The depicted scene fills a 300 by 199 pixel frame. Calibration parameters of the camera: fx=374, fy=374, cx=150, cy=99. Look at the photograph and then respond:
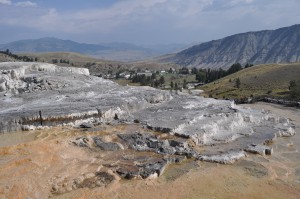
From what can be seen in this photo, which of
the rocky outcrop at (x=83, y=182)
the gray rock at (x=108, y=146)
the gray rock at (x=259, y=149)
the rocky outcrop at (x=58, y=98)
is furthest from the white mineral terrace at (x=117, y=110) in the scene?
the rocky outcrop at (x=83, y=182)

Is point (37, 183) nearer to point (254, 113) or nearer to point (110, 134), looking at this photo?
point (110, 134)

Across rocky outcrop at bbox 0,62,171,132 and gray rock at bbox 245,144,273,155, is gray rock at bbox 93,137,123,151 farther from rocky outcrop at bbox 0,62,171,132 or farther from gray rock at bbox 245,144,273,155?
gray rock at bbox 245,144,273,155

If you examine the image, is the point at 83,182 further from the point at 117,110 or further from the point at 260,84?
the point at 260,84

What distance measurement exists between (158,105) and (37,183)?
22571 millimetres

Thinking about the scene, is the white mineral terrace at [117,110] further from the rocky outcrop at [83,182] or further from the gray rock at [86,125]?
the rocky outcrop at [83,182]

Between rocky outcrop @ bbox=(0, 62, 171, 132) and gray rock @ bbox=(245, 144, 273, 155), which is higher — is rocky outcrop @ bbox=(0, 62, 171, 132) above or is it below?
above

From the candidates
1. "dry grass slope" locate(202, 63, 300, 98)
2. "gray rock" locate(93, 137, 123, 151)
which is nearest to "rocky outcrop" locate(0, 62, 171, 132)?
"gray rock" locate(93, 137, 123, 151)

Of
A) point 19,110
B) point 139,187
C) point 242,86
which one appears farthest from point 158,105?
point 242,86

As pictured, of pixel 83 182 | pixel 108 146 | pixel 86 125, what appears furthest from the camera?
pixel 86 125

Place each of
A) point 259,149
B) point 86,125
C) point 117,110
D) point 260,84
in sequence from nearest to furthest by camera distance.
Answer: point 259,149, point 86,125, point 117,110, point 260,84

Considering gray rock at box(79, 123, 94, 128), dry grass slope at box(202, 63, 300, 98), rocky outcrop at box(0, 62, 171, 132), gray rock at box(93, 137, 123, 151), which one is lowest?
dry grass slope at box(202, 63, 300, 98)

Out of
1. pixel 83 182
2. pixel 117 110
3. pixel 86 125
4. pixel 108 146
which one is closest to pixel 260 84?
pixel 117 110

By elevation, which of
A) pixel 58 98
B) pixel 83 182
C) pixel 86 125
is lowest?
pixel 83 182

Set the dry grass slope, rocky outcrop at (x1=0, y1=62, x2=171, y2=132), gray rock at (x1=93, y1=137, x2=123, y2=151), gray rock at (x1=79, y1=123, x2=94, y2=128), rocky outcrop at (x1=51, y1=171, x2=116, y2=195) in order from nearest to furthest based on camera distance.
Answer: rocky outcrop at (x1=51, y1=171, x2=116, y2=195)
gray rock at (x1=93, y1=137, x2=123, y2=151)
rocky outcrop at (x1=0, y1=62, x2=171, y2=132)
gray rock at (x1=79, y1=123, x2=94, y2=128)
the dry grass slope
